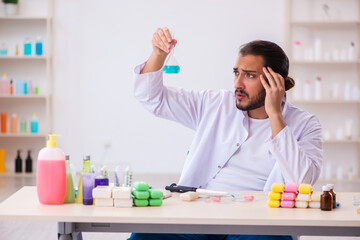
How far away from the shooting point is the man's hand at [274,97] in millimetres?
2197

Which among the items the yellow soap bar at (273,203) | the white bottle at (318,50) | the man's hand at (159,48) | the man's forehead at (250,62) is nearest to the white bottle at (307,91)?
the white bottle at (318,50)

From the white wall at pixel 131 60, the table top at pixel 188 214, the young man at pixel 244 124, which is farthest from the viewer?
the white wall at pixel 131 60

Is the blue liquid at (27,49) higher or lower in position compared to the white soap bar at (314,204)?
higher

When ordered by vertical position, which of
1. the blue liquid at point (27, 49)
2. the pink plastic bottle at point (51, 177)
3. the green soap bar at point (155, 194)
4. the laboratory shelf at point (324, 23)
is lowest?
the green soap bar at point (155, 194)

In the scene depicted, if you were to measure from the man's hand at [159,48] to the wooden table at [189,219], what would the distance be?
74 centimetres

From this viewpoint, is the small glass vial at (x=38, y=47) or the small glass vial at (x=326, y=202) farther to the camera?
the small glass vial at (x=38, y=47)

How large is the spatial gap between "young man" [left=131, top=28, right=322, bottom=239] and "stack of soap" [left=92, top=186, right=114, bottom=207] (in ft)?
1.71

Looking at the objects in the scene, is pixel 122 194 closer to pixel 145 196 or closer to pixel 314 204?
pixel 145 196

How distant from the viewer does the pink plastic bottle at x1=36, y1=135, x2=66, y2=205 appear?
5.85 feet

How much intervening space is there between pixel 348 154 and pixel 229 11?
74.6 inches

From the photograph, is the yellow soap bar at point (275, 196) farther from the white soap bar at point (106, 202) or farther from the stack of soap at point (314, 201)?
the white soap bar at point (106, 202)

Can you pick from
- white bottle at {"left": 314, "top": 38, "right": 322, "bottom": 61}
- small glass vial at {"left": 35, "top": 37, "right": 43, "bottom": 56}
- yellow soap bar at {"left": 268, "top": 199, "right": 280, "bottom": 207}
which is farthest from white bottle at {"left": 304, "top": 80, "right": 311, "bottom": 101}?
yellow soap bar at {"left": 268, "top": 199, "right": 280, "bottom": 207}

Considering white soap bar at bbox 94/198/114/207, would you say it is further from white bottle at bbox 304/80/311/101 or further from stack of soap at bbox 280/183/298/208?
white bottle at bbox 304/80/311/101

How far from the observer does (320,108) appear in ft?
20.3
